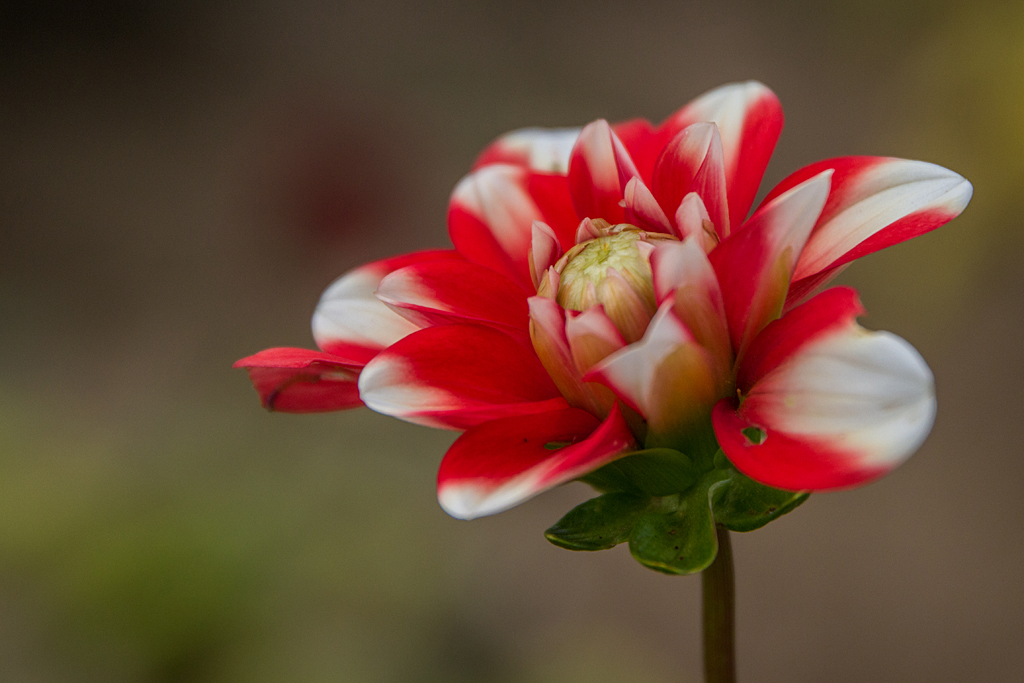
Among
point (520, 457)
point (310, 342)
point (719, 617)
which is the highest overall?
point (520, 457)

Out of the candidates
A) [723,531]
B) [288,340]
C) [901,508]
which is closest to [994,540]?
[901,508]

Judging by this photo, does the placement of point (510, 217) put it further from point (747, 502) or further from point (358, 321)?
point (747, 502)

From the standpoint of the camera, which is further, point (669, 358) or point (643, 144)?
point (643, 144)

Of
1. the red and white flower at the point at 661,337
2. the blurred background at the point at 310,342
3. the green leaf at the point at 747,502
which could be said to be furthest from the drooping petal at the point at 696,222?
the blurred background at the point at 310,342

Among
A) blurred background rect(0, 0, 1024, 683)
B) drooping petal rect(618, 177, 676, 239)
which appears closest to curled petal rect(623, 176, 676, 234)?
drooping petal rect(618, 177, 676, 239)

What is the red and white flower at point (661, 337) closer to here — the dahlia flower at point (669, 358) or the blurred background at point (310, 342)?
the dahlia flower at point (669, 358)

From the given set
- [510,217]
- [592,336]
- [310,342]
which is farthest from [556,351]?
[310,342]

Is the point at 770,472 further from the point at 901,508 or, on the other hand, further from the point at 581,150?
the point at 901,508
